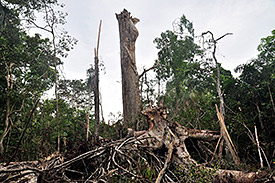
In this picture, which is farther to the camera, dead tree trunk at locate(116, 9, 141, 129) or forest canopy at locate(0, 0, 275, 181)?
dead tree trunk at locate(116, 9, 141, 129)

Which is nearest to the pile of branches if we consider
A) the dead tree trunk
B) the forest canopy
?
the forest canopy

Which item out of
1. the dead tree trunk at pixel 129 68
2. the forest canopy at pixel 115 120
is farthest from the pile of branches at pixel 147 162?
the dead tree trunk at pixel 129 68

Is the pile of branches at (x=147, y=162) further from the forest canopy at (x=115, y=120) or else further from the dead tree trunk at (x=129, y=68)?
the dead tree trunk at (x=129, y=68)

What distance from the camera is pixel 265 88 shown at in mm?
4207

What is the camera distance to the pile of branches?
1.91 metres

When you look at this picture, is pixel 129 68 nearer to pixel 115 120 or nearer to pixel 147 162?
pixel 115 120

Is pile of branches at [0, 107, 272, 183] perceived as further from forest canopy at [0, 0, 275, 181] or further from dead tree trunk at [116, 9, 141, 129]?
dead tree trunk at [116, 9, 141, 129]

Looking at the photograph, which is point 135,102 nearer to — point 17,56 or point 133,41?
point 133,41

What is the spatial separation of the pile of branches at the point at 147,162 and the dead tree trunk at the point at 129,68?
244 cm

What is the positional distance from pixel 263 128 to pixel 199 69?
1.69m

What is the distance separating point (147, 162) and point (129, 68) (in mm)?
4235

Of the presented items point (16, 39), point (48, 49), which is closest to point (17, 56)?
point (16, 39)

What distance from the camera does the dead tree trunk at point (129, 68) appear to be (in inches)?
236

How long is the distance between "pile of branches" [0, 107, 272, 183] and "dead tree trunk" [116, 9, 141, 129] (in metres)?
2.44
